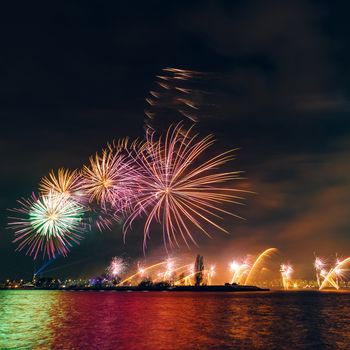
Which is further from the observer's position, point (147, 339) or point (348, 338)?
point (348, 338)

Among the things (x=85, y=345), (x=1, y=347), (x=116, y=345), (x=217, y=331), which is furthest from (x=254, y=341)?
(x=1, y=347)

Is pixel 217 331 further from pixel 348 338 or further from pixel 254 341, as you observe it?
pixel 348 338

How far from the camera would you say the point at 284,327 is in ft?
171

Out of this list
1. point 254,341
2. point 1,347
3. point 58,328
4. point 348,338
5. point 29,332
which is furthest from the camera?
point 58,328

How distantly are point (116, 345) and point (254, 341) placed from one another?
13578 mm

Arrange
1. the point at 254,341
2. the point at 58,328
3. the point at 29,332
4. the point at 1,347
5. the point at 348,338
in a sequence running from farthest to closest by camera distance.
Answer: the point at 58,328 → the point at 29,332 → the point at 348,338 → the point at 254,341 → the point at 1,347

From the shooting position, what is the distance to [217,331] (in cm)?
4594

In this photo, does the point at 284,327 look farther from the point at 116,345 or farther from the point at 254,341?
the point at 116,345

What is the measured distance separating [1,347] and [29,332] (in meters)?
11.3

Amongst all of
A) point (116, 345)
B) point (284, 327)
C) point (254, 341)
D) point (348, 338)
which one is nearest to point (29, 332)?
point (116, 345)

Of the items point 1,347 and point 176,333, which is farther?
point 176,333

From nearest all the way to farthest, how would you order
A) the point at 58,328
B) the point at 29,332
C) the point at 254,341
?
the point at 254,341
the point at 29,332
the point at 58,328

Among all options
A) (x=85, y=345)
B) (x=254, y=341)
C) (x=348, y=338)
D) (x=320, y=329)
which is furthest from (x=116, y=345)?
(x=320, y=329)

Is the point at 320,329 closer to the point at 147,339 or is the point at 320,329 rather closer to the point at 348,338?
the point at 348,338
